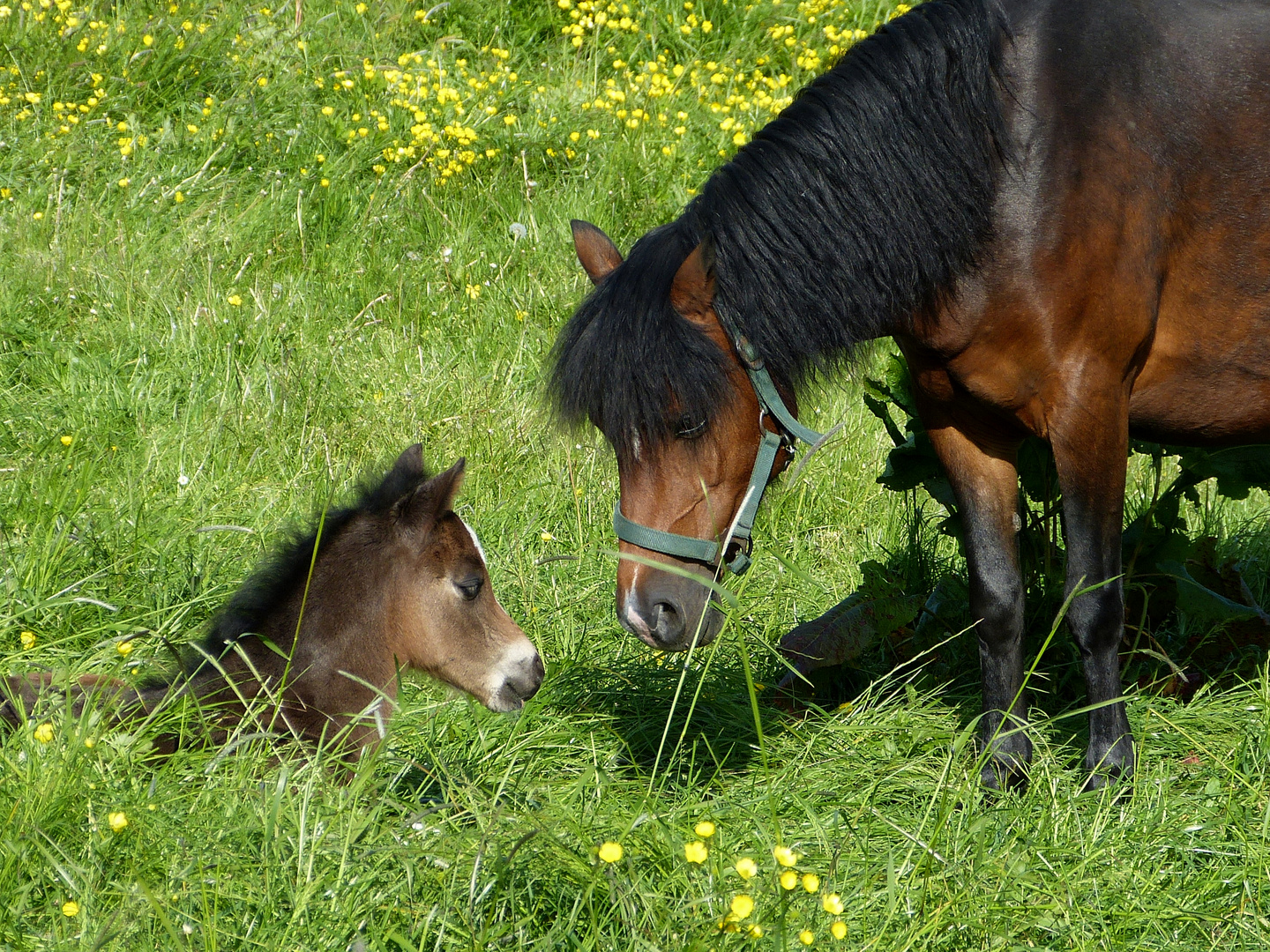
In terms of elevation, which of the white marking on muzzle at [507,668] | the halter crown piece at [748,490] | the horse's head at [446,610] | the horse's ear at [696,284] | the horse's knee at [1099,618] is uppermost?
the horse's ear at [696,284]

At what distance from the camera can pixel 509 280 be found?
608 cm

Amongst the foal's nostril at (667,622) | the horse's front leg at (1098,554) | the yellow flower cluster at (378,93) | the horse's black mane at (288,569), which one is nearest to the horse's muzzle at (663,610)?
the foal's nostril at (667,622)

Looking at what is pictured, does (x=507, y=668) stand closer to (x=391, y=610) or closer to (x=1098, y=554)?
(x=391, y=610)

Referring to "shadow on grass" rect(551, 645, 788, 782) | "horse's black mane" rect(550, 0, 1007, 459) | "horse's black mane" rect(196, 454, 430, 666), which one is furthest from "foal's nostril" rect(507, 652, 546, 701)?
"horse's black mane" rect(550, 0, 1007, 459)

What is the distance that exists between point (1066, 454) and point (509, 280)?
3.63 metres

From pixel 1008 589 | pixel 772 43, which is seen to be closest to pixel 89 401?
pixel 1008 589

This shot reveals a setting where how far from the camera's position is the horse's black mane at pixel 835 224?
2.71m

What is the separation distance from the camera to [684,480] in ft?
9.07

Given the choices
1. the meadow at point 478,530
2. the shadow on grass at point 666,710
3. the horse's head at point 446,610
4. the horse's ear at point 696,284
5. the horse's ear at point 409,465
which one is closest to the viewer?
the meadow at point 478,530

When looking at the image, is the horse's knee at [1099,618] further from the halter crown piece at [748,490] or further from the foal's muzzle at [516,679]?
the foal's muzzle at [516,679]

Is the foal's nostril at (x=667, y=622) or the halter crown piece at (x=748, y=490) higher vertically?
the halter crown piece at (x=748, y=490)

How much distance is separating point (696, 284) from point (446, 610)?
111 centimetres

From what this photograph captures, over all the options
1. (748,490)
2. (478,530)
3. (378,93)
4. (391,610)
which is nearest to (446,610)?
(391,610)

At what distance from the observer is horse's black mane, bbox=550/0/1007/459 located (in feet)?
8.90
